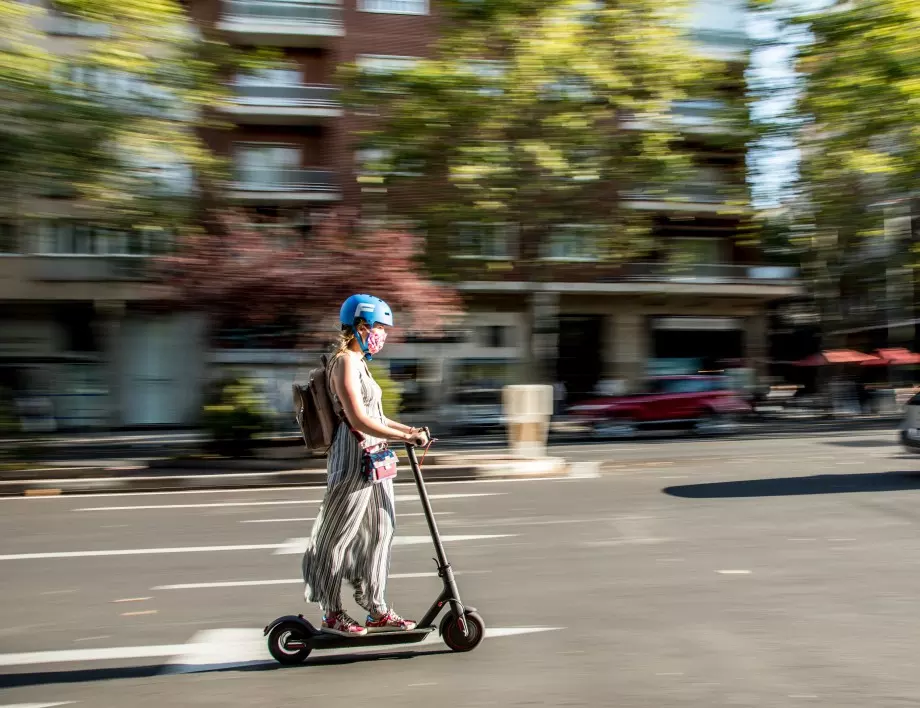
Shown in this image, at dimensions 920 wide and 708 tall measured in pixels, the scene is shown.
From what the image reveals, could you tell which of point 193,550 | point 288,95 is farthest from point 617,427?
point 288,95

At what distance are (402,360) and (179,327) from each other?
7056 millimetres

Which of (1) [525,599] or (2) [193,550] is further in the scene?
(2) [193,550]

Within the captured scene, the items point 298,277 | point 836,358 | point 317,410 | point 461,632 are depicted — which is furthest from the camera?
point 836,358

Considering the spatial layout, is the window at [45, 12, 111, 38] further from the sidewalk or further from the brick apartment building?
the brick apartment building


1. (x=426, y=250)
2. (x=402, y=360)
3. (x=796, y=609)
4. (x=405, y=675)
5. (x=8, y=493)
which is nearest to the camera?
(x=405, y=675)

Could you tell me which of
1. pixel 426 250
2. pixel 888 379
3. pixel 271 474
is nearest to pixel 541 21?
pixel 426 250

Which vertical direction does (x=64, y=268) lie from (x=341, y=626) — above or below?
above

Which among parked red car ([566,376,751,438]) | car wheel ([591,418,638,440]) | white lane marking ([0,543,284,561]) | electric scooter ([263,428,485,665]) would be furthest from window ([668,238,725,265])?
electric scooter ([263,428,485,665])

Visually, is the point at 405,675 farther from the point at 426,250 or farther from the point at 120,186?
the point at 426,250

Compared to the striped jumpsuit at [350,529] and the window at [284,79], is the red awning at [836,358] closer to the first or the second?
the window at [284,79]

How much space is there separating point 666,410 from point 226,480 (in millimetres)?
12988

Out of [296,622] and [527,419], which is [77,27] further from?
[296,622]

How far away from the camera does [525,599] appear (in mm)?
6133

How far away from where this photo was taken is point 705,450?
1805 cm
